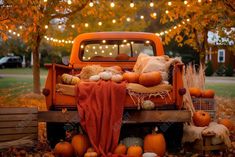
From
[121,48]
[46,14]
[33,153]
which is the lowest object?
[33,153]

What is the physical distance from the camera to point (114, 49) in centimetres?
977

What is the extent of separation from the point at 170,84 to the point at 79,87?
147cm

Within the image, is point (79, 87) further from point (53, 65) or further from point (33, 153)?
point (33, 153)

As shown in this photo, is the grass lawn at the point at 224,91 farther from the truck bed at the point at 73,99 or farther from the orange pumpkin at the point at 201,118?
the truck bed at the point at 73,99

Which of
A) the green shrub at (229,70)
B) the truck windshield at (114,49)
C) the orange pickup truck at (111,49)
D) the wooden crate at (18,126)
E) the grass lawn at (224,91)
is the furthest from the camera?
the green shrub at (229,70)

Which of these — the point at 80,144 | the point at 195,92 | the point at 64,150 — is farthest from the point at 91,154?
the point at 195,92

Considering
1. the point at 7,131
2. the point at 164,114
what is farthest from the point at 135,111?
the point at 7,131

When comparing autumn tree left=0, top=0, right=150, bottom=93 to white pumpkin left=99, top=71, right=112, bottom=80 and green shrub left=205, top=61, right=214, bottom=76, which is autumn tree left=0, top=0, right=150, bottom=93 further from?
green shrub left=205, top=61, right=214, bottom=76

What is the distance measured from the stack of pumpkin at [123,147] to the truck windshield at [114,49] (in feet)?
9.18

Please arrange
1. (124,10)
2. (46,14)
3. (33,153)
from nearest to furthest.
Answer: (33,153) < (46,14) < (124,10)

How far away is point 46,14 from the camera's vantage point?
16.5 m

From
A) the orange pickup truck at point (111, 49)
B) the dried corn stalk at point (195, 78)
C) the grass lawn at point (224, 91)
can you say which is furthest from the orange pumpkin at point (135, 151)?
the grass lawn at point (224, 91)

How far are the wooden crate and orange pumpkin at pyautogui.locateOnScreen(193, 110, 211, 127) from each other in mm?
2784

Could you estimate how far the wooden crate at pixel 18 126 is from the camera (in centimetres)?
745
